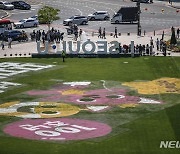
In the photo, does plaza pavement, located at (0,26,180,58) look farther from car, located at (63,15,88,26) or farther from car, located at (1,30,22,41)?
car, located at (63,15,88,26)

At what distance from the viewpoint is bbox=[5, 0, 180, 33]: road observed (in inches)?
4498

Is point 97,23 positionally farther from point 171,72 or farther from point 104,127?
point 104,127

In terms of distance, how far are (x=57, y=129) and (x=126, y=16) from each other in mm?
68219

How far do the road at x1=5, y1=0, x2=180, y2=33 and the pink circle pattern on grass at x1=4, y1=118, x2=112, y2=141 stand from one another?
56.8 meters

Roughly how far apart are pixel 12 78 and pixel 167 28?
45.6 meters

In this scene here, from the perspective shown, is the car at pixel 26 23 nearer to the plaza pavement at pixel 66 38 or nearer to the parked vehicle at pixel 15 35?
the plaza pavement at pixel 66 38

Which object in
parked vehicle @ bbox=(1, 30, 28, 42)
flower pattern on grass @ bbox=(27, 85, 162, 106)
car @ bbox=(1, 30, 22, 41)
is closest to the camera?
flower pattern on grass @ bbox=(27, 85, 162, 106)

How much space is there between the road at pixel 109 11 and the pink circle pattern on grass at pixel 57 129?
2235 inches

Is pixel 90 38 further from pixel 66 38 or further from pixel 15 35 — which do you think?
Result: pixel 15 35

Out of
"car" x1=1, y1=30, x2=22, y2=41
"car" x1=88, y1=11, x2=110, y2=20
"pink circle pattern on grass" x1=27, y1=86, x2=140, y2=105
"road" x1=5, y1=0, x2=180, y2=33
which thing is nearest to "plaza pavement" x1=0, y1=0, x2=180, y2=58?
"car" x1=1, y1=30, x2=22, y2=41

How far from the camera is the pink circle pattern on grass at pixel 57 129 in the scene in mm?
50612

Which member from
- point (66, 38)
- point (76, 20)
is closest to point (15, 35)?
point (66, 38)

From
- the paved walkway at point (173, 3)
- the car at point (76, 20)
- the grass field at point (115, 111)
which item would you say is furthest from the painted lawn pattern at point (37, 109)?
the paved walkway at point (173, 3)

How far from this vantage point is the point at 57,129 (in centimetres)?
5244
